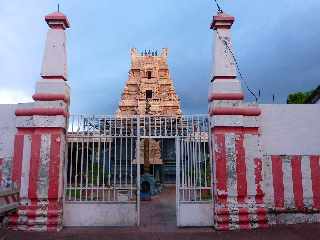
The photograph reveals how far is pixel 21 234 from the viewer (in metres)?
7.38

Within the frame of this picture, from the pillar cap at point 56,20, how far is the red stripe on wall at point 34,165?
262 centimetres

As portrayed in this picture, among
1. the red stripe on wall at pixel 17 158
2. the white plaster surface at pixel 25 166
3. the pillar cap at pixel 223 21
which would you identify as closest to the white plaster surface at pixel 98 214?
the white plaster surface at pixel 25 166

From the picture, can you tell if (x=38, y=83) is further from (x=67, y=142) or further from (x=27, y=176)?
(x=27, y=176)

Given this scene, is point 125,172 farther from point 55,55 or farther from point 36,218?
point 55,55

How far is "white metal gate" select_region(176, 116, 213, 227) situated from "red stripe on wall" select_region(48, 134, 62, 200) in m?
2.66

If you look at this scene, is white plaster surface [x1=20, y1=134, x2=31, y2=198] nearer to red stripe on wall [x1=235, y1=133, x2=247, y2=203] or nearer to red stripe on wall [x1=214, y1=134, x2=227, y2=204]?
red stripe on wall [x1=214, y1=134, x2=227, y2=204]

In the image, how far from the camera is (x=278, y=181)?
26.8ft

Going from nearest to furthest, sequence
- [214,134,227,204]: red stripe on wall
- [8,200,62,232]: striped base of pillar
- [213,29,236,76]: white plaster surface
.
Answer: [8,200,62,232]: striped base of pillar → [214,134,227,204]: red stripe on wall → [213,29,236,76]: white plaster surface

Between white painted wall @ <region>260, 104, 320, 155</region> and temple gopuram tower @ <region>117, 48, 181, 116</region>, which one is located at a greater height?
temple gopuram tower @ <region>117, 48, 181, 116</region>

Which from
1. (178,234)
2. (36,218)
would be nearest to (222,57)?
(178,234)

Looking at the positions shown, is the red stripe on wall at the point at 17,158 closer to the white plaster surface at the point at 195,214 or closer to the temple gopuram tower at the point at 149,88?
the white plaster surface at the point at 195,214

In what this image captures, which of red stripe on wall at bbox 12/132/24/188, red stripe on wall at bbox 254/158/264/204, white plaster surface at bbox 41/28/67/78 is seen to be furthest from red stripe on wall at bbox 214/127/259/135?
red stripe on wall at bbox 12/132/24/188

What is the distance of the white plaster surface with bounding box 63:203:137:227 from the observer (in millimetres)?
8168

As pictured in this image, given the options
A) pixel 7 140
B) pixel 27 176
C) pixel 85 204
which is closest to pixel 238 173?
pixel 85 204
